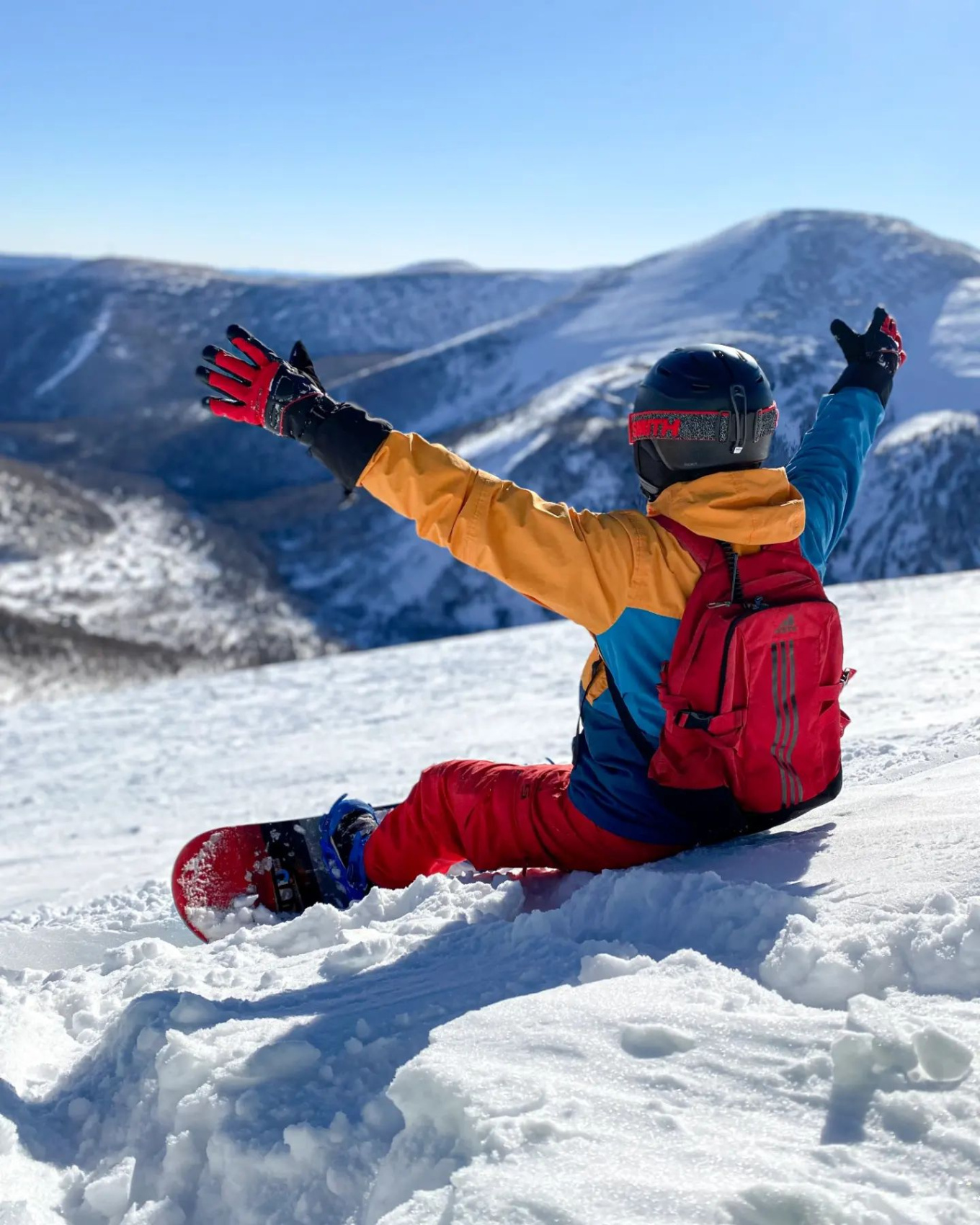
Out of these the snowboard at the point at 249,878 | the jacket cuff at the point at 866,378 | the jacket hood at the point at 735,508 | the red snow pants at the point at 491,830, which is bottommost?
the snowboard at the point at 249,878

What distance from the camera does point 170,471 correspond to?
7200 cm

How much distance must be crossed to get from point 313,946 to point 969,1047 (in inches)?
64.7

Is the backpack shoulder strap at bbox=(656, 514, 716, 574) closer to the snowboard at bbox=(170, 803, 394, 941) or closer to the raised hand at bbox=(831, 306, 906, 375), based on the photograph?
the raised hand at bbox=(831, 306, 906, 375)

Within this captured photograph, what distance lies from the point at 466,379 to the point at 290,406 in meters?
74.5

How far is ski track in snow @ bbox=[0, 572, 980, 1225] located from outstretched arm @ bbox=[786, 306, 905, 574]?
0.84 m

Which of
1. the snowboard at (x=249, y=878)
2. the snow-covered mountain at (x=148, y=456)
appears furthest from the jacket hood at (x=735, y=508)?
the snow-covered mountain at (x=148, y=456)

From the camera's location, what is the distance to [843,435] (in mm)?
3197

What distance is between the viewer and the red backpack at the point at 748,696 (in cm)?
237

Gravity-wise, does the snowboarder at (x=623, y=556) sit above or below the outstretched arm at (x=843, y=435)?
below

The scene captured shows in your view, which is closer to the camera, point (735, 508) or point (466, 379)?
point (735, 508)

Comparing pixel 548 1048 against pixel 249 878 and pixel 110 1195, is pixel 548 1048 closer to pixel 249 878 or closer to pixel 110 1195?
pixel 110 1195

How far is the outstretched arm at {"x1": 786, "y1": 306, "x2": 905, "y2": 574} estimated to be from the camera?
2.97m

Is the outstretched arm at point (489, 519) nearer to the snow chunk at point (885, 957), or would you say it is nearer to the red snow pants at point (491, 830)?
the red snow pants at point (491, 830)

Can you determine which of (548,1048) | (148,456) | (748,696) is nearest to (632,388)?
(148,456)
